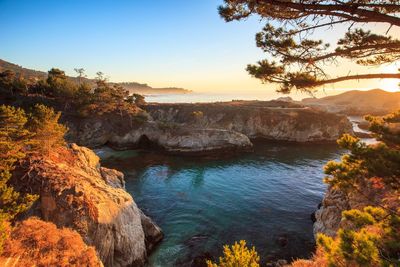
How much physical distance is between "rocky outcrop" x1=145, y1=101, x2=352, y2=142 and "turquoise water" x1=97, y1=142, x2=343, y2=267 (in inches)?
543

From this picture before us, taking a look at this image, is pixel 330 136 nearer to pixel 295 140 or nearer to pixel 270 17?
pixel 295 140

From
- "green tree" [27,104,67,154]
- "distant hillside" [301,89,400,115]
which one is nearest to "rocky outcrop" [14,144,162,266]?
"green tree" [27,104,67,154]

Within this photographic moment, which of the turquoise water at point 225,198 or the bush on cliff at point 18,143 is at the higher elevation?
the bush on cliff at point 18,143

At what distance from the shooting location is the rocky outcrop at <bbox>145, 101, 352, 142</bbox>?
6512cm

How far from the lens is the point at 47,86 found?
60.9 metres

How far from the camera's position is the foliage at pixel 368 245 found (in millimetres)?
7387

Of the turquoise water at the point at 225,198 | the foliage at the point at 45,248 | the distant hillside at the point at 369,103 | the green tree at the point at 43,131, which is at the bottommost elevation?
the turquoise water at the point at 225,198

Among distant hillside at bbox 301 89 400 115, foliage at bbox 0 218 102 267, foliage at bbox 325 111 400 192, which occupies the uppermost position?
distant hillside at bbox 301 89 400 115

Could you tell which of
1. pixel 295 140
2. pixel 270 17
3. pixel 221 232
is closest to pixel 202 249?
pixel 221 232

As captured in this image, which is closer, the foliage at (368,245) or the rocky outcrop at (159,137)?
the foliage at (368,245)

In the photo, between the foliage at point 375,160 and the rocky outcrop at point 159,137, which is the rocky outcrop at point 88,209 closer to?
the foliage at point 375,160

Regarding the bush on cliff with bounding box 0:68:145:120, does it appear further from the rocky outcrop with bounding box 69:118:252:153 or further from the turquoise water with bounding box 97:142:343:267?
the turquoise water with bounding box 97:142:343:267

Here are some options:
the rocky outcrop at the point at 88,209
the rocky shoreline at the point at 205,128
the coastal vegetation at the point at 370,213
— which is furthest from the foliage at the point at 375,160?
the rocky shoreline at the point at 205,128

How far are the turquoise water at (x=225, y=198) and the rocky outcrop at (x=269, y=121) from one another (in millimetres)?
13791
